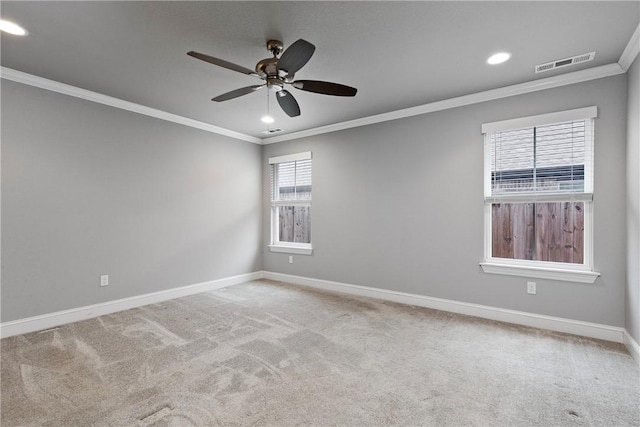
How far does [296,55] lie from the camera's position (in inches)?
81.5

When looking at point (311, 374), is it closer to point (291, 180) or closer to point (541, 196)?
point (541, 196)

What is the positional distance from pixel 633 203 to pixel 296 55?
10.1ft

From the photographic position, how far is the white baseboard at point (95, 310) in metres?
3.02

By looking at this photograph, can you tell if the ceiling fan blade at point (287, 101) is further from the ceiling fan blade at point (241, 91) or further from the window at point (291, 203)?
the window at point (291, 203)

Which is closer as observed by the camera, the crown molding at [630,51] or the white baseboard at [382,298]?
the crown molding at [630,51]

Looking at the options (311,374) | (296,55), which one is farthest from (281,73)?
(311,374)

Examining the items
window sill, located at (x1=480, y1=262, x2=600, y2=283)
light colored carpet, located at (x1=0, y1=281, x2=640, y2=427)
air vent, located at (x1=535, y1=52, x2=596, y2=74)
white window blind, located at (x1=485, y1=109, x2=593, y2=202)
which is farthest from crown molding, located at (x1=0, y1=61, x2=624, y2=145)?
light colored carpet, located at (x1=0, y1=281, x2=640, y2=427)

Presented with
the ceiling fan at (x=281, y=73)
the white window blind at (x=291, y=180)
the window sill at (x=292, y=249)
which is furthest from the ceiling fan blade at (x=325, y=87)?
the window sill at (x=292, y=249)

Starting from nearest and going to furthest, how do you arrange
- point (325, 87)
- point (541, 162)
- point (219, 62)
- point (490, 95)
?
1. point (219, 62)
2. point (325, 87)
3. point (541, 162)
4. point (490, 95)

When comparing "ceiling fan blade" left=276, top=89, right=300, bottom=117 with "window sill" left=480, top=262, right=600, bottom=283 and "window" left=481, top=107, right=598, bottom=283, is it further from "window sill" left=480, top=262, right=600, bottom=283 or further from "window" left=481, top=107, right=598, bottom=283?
"window sill" left=480, top=262, right=600, bottom=283

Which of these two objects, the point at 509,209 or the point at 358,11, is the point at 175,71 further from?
the point at 509,209

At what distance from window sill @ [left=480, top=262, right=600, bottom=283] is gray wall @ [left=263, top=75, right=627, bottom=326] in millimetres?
66

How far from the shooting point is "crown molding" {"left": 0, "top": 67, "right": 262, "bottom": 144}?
301cm

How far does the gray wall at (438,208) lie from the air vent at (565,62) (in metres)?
0.35
